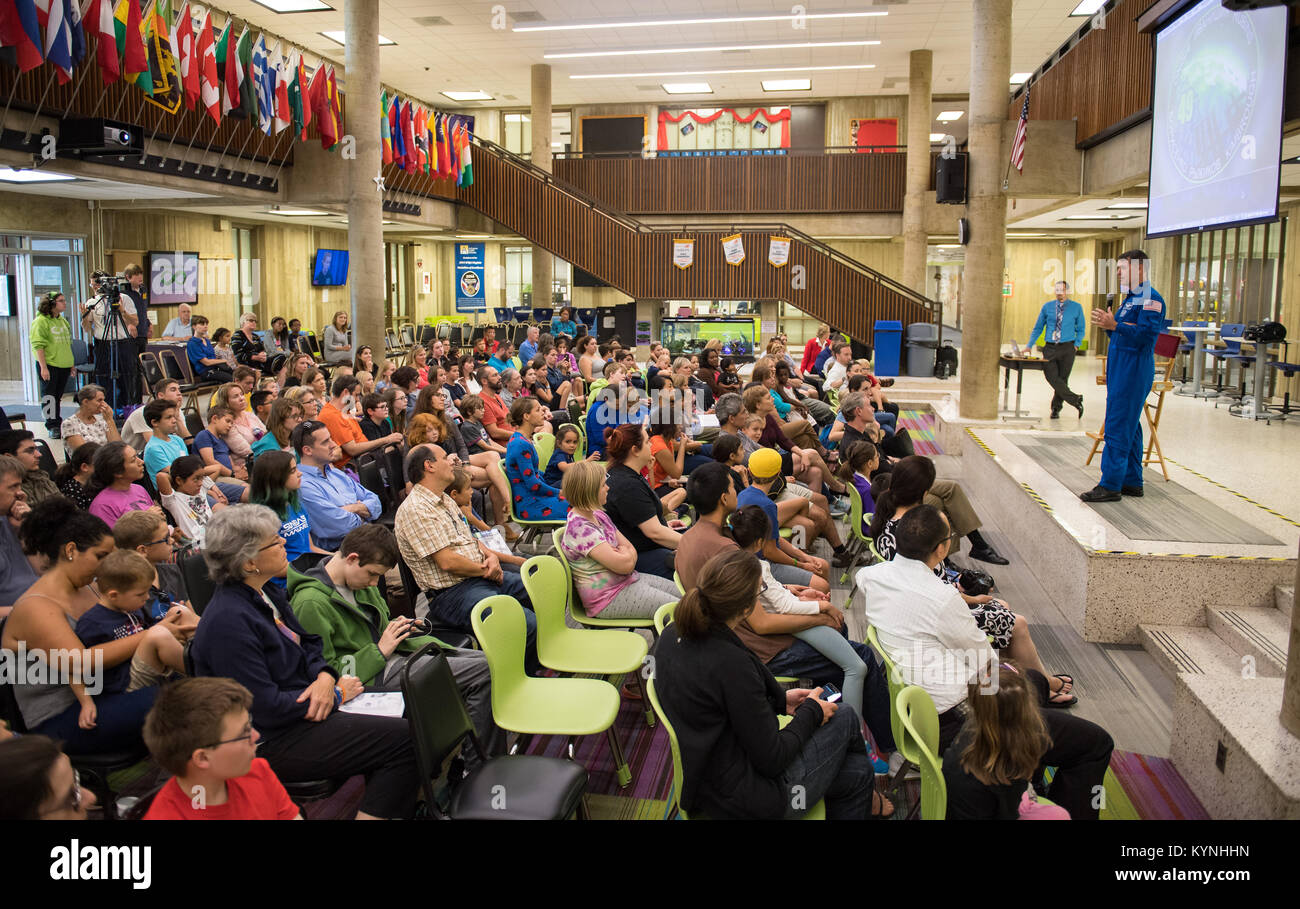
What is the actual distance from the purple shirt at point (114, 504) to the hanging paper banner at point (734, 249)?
1591 centimetres

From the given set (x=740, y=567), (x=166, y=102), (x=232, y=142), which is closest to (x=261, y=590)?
(x=740, y=567)

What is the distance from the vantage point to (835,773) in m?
3.28

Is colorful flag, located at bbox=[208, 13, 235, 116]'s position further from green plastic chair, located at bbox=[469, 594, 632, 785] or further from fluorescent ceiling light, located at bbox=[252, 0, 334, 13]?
green plastic chair, located at bbox=[469, 594, 632, 785]

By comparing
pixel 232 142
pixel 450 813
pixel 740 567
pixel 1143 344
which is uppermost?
pixel 232 142

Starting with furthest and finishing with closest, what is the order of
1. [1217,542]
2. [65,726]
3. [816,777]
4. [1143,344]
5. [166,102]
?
[166,102] < [1143,344] < [1217,542] < [65,726] < [816,777]

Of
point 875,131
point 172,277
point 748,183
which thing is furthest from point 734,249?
point 172,277

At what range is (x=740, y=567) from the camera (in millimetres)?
3170

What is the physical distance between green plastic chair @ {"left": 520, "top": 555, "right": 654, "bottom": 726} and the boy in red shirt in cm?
167

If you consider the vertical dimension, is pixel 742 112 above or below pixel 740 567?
above

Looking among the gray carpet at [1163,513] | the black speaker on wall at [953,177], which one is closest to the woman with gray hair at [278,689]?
the gray carpet at [1163,513]

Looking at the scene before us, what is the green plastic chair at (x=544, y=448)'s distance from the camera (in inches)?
293

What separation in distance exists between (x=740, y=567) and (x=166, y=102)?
10989mm
